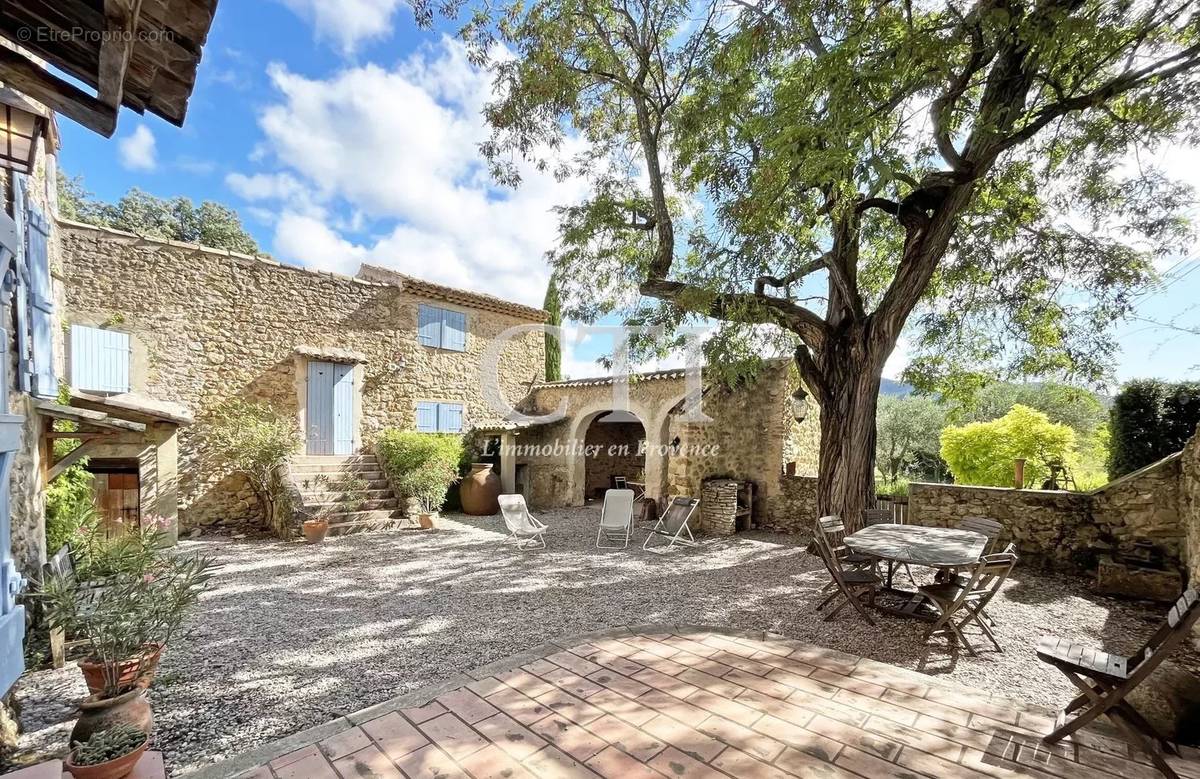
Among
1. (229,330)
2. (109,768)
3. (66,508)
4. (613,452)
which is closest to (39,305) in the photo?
(66,508)

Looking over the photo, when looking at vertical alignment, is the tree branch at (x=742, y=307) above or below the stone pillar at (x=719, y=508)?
above

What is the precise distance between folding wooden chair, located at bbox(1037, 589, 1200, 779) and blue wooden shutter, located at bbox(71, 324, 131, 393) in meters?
10.7

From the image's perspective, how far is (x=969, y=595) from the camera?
3.66m

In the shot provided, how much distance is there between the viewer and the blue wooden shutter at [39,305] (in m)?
3.53

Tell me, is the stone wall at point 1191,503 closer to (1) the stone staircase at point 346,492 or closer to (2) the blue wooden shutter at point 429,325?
(1) the stone staircase at point 346,492

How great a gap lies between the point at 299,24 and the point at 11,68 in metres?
5.41

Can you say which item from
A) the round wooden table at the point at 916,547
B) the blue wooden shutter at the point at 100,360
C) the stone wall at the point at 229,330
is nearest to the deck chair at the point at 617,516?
the round wooden table at the point at 916,547

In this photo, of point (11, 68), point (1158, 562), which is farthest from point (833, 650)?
point (11, 68)

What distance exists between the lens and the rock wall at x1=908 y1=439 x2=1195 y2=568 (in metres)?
5.20

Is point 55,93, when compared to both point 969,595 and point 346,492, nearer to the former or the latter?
point 969,595

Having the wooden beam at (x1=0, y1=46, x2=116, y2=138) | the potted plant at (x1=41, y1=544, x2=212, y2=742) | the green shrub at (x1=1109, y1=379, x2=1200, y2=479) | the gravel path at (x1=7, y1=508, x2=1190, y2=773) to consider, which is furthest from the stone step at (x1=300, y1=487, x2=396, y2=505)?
the green shrub at (x1=1109, y1=379, x2=1200, y2=479)

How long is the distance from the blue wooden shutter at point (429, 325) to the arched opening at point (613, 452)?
5164mm

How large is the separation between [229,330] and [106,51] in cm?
854

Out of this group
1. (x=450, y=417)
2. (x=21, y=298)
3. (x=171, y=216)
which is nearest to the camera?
(x=21, y=298)
